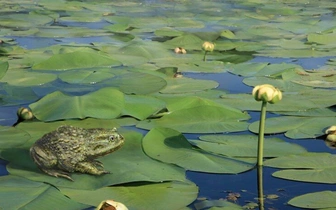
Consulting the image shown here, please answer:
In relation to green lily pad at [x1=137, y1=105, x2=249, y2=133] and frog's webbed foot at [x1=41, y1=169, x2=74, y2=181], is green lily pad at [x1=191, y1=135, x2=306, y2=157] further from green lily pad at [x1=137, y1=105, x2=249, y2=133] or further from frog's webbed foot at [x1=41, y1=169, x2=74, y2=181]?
frog's webbed foot at [x1=41, y1=169, x2=74, y2=181]

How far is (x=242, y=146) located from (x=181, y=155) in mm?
276

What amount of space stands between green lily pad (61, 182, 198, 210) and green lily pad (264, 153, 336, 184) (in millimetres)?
351

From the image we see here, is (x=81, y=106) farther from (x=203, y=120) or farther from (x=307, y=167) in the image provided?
(x=307, y=167)

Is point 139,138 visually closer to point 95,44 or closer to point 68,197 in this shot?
point 68,197

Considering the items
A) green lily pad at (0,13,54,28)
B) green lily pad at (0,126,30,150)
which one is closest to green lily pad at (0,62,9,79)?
green lily pad at (0,126,30,150)

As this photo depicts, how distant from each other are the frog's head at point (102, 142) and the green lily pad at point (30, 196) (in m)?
0.26

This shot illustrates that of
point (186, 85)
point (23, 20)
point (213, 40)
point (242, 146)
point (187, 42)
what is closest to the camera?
point (242, 146)

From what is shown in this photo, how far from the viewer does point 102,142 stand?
2232mm

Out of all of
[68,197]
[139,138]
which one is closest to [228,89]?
[139,138]

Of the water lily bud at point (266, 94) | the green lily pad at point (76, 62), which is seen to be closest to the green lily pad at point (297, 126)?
the water lily bud at point (266, 94)

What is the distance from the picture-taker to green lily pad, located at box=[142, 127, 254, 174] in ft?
7.23

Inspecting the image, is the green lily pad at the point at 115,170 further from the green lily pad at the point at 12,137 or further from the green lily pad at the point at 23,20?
the green lily pad at the point at 23,20

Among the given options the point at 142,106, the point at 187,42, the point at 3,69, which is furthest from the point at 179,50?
the point at 142,106

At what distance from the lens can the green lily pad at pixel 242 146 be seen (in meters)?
2.35
